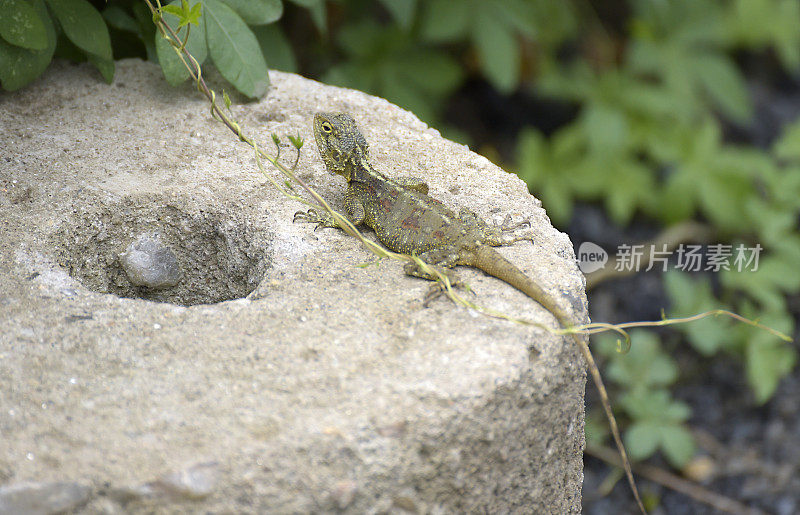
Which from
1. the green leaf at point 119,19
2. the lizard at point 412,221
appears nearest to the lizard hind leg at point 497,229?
the lizard at point 412,221

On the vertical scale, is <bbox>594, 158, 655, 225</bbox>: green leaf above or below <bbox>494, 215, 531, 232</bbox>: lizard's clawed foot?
above

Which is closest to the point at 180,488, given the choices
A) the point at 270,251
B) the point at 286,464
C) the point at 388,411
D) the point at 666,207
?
the point at 286,464

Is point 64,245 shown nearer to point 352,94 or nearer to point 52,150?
point 52,150

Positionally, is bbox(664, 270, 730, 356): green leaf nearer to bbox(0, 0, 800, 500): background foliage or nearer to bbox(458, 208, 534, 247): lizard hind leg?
bbox(0, 0, 800, 500): background foliage

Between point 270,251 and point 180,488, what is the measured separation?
107 cm

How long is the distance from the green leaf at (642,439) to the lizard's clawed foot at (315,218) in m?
2.69

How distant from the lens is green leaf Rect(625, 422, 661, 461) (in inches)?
186

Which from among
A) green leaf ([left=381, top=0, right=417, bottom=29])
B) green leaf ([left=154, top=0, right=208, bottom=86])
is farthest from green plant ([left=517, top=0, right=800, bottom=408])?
green leaf ([left=154, top=0, right=208, bottom=86])

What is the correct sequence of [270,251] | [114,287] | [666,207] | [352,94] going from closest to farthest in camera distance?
[270,251], [114,287], [352,94], [666,207]

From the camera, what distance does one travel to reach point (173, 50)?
3.52m

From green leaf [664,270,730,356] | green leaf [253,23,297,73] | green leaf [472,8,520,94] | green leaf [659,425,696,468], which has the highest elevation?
green leaf [664,270,730,356]

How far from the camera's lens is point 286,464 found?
213cm

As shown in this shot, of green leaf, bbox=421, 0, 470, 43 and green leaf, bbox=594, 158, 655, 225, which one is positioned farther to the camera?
green leaf, bbox=594, 158, 655, 225

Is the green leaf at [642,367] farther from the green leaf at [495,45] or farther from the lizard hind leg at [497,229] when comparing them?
the lizard hind leg at [497,229]
